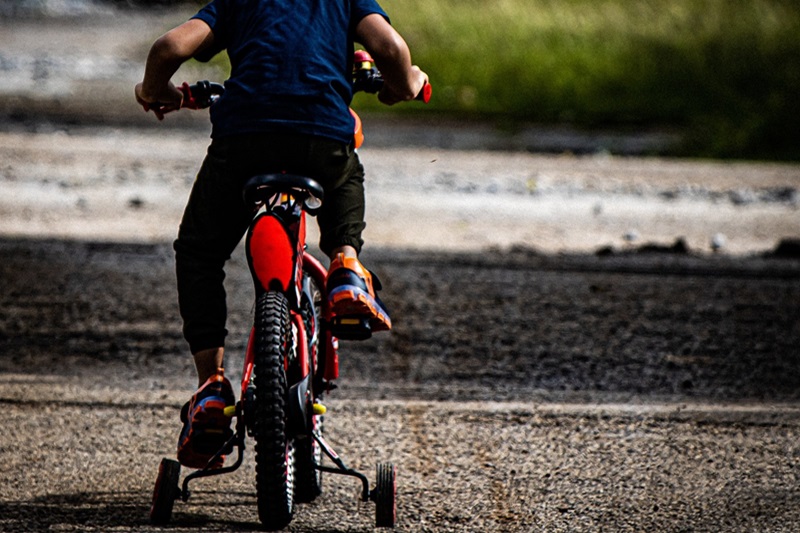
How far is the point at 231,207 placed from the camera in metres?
3.65

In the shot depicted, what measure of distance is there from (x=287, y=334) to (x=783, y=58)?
17607mm

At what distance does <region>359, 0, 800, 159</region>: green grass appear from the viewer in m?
15.8

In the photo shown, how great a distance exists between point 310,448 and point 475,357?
7.00 ft

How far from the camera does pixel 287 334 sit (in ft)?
11.2

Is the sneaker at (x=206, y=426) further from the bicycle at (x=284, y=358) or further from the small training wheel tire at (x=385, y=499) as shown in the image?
the small training wheel tire at (x=385, y=499)

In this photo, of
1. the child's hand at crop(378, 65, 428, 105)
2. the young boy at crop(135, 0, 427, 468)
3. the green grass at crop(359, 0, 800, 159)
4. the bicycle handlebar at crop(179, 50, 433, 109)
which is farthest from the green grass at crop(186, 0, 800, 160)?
the young boy at crop(135, 0, 427, 468)

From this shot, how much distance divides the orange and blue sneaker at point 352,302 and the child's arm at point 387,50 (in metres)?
0.57

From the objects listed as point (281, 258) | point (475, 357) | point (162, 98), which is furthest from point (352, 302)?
point (475, 357)

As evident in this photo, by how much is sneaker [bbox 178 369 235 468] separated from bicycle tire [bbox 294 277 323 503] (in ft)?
0.76

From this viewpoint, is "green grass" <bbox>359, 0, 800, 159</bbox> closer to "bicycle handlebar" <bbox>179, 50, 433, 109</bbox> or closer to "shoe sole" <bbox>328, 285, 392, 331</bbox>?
"bicycle handlebar" <bbox>179, 50, 433, 109</bbox>

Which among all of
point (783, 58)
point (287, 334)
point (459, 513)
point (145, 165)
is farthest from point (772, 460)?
point (783, 58)

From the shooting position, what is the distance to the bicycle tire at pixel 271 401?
130 inches

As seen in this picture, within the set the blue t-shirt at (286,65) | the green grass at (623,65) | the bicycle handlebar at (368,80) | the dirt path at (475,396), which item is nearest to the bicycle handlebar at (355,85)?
the bicycle handlebar at (368,80)

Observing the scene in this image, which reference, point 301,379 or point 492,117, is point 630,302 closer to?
point 301,379
